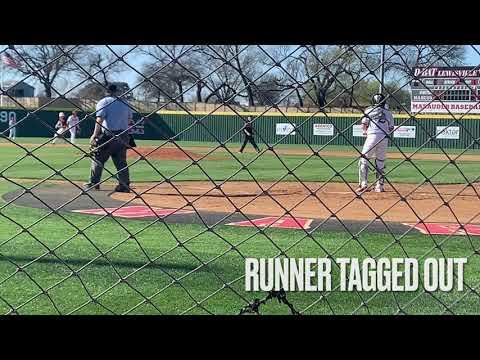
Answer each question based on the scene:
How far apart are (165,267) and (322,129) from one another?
928 inches

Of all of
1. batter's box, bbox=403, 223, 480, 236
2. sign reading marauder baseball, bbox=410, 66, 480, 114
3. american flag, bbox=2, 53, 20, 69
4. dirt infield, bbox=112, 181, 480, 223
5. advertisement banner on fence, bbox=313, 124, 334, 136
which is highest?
american flag, bbox=2, 53, 20, 69

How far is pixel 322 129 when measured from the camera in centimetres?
2745

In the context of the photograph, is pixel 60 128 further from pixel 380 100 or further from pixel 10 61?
pixel 10 61

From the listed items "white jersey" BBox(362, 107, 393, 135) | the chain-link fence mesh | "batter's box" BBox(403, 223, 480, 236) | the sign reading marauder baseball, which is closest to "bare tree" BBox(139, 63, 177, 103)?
the chain-link fence mesh

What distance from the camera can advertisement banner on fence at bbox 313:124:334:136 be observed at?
27188 mm

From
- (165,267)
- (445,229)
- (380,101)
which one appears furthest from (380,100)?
(445,229)

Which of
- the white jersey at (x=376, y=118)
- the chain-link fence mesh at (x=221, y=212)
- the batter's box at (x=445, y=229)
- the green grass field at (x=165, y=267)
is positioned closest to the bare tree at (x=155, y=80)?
the chain-link fence mesh at (x=221, y=212)

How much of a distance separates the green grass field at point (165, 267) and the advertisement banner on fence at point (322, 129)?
2109 cm

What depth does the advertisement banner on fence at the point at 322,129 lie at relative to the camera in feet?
89.2

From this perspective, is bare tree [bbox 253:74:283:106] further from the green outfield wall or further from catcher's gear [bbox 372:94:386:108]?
the green outfield wall

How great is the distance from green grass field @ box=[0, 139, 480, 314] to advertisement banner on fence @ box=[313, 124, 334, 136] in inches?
830

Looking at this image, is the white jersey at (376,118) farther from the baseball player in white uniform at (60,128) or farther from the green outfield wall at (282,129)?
the green outfield wall at (282,129)
